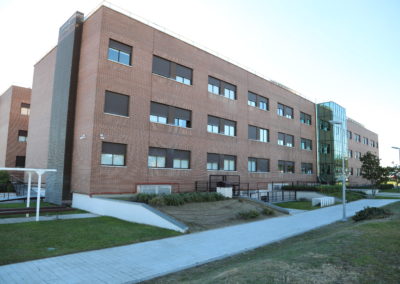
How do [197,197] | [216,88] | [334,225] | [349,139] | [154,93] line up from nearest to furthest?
[334,225]
[197,197]
[154,93]
[216,88]
[349,139]

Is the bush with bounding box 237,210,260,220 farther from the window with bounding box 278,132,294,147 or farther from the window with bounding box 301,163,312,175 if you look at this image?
the window with bounding box 301,163,312,175

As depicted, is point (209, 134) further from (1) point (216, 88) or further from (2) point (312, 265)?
(2) point (312, 265)

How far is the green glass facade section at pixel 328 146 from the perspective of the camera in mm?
37500

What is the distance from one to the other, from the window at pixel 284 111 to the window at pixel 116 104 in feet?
62.9

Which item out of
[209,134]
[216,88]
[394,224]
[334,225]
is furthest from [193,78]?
[394,224]

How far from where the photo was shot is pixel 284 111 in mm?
32500

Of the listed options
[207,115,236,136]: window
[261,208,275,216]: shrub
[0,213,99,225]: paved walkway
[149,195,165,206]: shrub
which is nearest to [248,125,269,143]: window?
[207,115,236,136]: window

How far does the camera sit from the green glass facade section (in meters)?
37.5

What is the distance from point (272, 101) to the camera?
3044 cm

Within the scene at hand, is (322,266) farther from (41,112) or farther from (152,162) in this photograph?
→ (41,112)

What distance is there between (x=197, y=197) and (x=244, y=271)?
33.6ft

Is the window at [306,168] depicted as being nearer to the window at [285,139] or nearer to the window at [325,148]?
the window at [325,148]

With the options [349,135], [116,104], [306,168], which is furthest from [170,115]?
[349,135]

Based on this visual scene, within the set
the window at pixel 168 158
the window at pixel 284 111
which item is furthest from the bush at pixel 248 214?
the window at pixel 284 111
